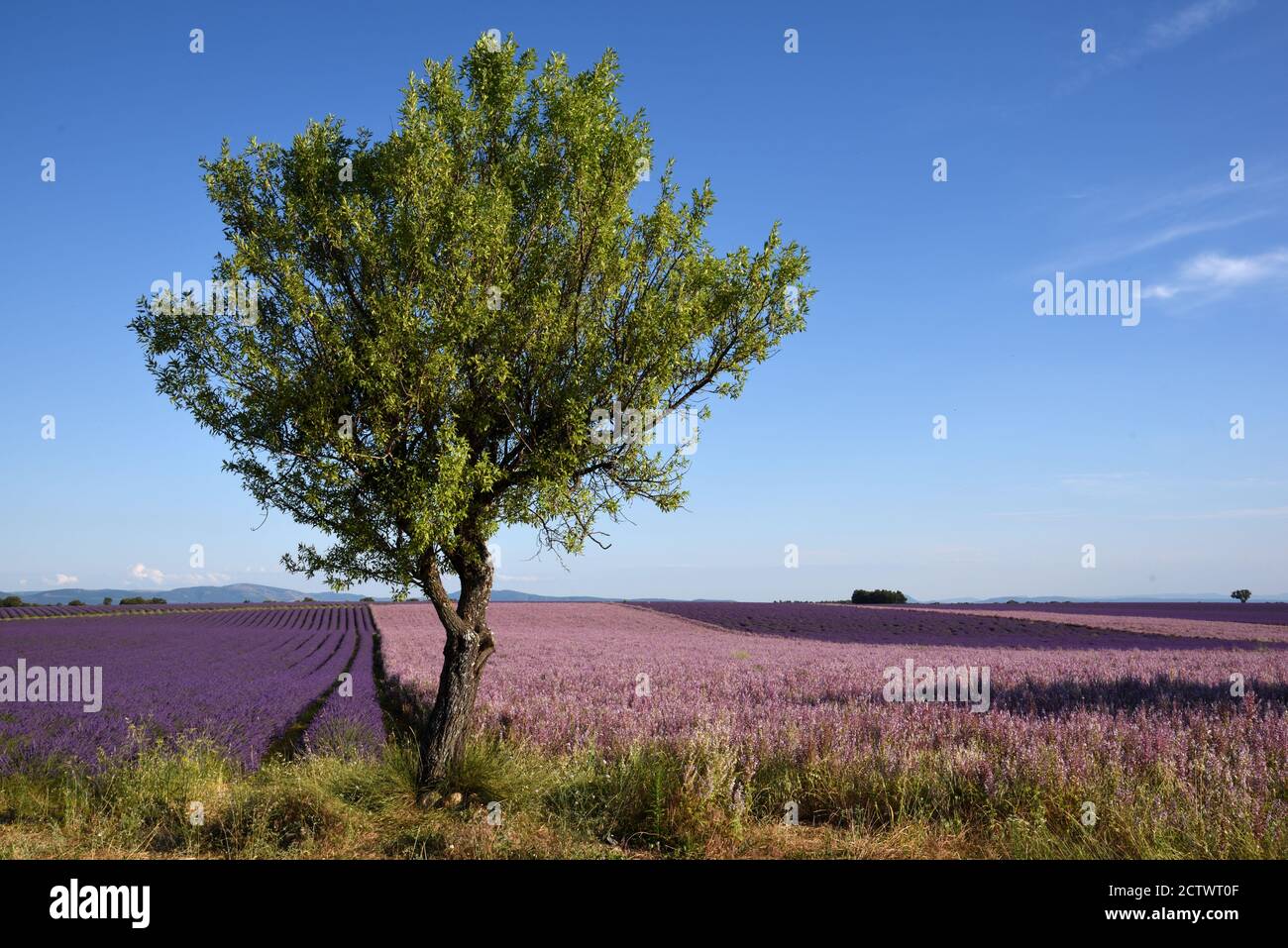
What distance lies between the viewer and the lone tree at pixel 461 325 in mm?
8008

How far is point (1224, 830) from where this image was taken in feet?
19.6

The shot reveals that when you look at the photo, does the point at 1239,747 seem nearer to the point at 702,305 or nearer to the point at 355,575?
the point at 702,305

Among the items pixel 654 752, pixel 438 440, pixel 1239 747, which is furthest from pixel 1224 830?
pixel 438 440

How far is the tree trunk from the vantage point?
8703 millimetres

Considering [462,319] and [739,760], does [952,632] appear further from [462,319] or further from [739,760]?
[462,319]

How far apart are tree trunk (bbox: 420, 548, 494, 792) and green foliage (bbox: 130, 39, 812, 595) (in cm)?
28

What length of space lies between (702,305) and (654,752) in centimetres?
530

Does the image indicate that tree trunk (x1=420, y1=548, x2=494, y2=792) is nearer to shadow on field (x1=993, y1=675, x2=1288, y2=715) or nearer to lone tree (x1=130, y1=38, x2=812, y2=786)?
lone tree (x1=130, y1=38, x2=812, y2=786)

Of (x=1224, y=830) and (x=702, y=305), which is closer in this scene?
(x=1224, y=830)

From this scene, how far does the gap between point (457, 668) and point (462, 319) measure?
4.21 metres

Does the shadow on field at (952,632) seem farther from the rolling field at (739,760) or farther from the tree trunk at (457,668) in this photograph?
the tree trunk at (457,668)

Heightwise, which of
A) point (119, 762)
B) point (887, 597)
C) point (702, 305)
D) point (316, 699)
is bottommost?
point (887, 597)

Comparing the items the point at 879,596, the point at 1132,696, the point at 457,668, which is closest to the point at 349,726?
the point at 457,668

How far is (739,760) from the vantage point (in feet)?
27.7
